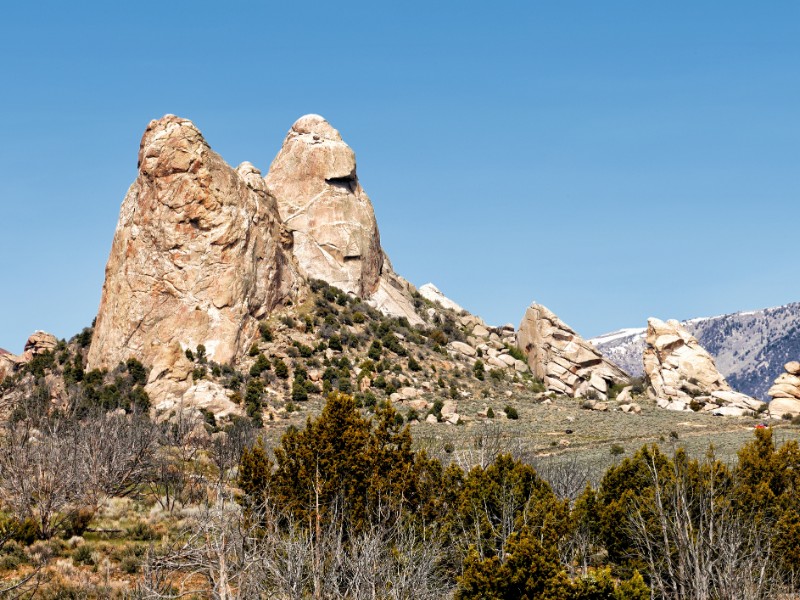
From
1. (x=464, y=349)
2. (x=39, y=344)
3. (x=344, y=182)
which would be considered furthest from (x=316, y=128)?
(x=39, y=344)

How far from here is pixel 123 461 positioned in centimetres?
3859

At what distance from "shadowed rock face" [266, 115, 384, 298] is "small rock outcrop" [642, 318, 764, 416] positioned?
32.4 m

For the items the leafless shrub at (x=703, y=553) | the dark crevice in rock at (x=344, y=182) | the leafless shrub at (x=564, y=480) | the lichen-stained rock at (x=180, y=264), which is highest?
the dark crevice in rock at (x=344, y=182)

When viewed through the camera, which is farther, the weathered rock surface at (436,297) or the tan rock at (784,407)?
the weathered rock surface at (436,297)

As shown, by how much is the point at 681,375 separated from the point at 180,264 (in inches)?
2041

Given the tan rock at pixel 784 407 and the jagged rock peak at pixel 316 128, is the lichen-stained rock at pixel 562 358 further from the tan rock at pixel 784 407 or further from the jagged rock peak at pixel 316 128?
the jagged rock peak at pixel 316 128

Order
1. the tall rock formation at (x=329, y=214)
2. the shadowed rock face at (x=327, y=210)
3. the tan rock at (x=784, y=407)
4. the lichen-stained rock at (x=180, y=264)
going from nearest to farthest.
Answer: the tan rock at (x=784, y=407)
the lichen-stained rock at (x=180, y=264)
the shadowed rock face at (x=327, y=210)
the tall rock formation at (x=329, y=214)

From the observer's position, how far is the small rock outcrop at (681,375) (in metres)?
83.4

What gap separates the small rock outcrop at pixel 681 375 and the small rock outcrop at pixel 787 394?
5233 millimetres

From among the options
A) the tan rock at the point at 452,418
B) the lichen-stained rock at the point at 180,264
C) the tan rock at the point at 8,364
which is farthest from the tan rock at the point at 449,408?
the tan rock at the point at 8,364

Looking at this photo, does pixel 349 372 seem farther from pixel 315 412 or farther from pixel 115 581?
pixel 115 581

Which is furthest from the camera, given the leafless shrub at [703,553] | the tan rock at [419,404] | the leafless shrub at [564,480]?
the tan rock at [419,404]

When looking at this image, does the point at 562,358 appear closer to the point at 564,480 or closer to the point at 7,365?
the point at 564,480

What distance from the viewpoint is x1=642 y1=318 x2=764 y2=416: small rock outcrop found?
83.4 metres
